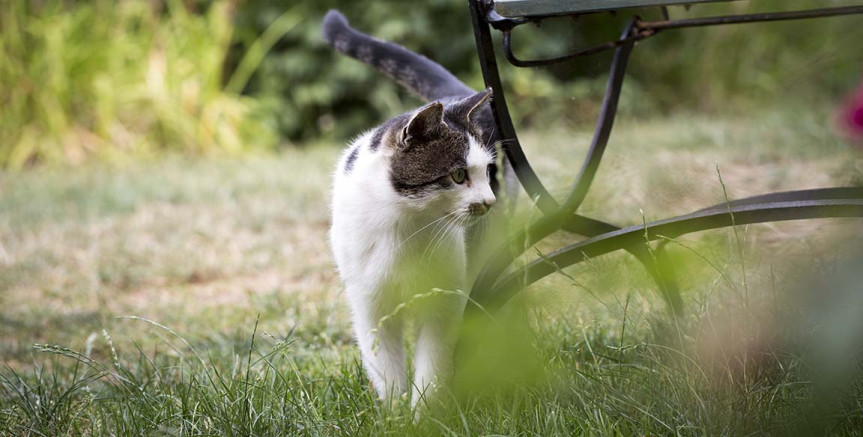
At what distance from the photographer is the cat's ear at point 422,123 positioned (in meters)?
1.75

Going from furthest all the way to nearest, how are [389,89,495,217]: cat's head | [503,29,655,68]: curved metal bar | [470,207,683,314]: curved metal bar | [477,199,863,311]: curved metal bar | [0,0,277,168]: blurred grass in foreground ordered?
[0,0,277,168]: blurred grass in foreground
[389,89,495,217]: cat's head
[470,207,683,314]: curved metal bar
[503,29,655,68]: curved metal bar
[477,199,863,311]: curved metal bar

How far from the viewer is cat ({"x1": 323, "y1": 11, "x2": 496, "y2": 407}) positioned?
6.08ft

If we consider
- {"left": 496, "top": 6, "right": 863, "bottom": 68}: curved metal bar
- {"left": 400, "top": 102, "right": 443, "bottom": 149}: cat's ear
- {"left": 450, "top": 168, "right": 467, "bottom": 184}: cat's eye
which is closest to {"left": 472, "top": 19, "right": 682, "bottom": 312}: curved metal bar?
{"left": 496, "top": 6, "right": 863, "bottom": 68}: curved metal bar

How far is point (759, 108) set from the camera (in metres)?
6.65

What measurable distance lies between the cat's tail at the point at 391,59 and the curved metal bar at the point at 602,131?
1.54ft

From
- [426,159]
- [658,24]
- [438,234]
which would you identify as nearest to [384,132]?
[426,159]

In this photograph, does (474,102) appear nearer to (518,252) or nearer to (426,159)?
(426,159)

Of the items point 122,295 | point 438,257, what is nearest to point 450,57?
point 122,295

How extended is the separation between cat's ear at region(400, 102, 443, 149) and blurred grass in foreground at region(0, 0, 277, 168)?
5.11 metres

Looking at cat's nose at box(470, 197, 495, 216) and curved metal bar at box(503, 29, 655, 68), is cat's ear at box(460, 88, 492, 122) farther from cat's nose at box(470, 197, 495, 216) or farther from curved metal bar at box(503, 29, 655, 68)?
cat's nose at box(470, 197, 495, 216)

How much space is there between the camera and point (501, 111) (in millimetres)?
1731

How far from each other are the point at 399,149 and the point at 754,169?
3.02 metres

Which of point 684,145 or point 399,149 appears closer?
point 399,149

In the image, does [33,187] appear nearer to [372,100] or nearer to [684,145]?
[372,100]
